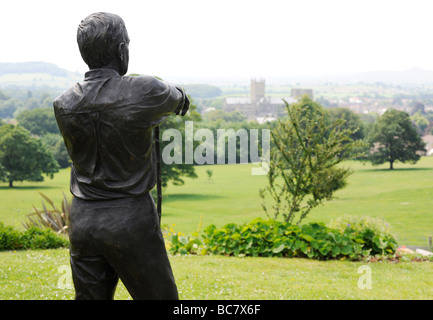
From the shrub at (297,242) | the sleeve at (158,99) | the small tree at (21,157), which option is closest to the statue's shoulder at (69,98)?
the sleeve at (158,99)

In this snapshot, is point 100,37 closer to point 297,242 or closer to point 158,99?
point 158,99

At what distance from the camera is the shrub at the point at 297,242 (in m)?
8.39

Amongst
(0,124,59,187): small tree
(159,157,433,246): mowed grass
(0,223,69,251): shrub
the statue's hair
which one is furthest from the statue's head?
(0,124,59,187): small tree

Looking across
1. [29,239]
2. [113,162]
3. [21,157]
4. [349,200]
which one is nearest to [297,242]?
[29,239]

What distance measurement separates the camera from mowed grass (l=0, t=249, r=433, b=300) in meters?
6.08

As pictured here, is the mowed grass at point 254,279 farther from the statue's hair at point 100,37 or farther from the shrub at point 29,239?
the statue's hair at point 100,37

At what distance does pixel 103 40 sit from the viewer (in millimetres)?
2961

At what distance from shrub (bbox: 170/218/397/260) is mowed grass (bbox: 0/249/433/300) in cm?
30

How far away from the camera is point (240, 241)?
8.77 metres

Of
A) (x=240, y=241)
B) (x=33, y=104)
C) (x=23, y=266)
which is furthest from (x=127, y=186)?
(x=33, y=104)

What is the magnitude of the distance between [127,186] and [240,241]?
6.03m

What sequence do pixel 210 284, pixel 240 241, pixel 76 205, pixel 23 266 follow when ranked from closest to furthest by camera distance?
pixel 76 205 < pixel 210 284 < pixel 23 266 < pixel 240 241

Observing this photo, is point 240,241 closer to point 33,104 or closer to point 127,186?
point 127,186
